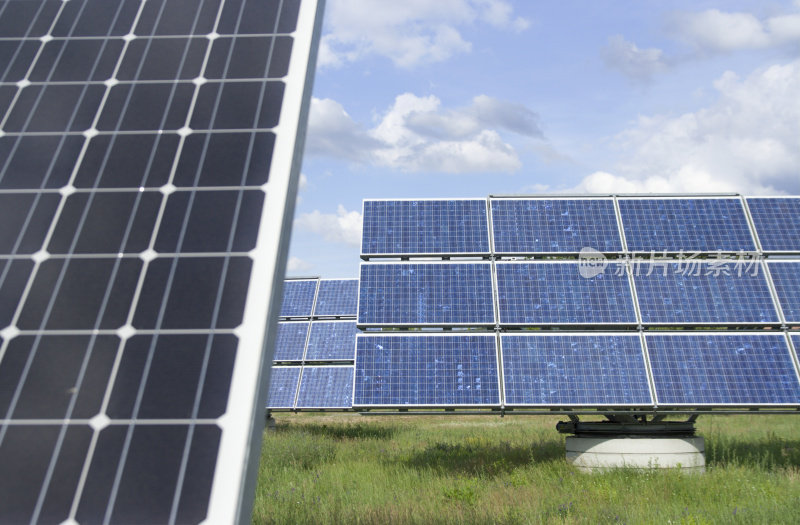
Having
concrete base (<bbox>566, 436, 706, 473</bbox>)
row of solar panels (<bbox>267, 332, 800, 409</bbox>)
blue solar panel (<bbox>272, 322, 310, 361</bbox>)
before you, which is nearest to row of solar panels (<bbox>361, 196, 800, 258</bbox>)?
row of solar panels (<bbox>267, 332, 800, 409</bbox>)

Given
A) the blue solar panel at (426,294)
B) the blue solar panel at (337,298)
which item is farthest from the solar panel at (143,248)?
the blue solar panel at (337,298)

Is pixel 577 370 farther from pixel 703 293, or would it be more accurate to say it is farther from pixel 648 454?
pixel 703 293

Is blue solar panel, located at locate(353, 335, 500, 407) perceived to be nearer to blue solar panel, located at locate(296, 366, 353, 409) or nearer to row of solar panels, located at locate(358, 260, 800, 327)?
row of solar panels, located at locate(358, 260, 800, 327)

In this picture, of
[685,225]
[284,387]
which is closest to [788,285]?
[685,225]

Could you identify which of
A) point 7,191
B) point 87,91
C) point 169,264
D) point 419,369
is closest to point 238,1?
point 87,91

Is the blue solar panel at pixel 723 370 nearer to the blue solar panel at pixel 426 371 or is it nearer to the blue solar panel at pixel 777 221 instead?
the blue solar panel at pixel 777 221

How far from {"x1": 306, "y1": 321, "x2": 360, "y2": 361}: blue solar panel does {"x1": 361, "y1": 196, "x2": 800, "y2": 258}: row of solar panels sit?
1003cm

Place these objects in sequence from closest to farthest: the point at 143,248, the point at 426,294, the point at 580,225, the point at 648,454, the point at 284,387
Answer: the point at 143,248, the point at 648,454, the point at 426,294, the point at 580,225, the point at 284,387

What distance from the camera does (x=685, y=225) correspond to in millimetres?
11016

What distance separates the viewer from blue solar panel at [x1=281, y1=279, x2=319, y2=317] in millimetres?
23347

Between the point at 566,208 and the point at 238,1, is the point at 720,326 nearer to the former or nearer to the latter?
the point at 566,208

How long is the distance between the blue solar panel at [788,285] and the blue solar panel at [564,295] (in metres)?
2.94

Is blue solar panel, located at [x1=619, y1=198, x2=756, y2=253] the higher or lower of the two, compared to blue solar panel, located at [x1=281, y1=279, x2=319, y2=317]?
lower

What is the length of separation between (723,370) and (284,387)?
1506 centimetres
